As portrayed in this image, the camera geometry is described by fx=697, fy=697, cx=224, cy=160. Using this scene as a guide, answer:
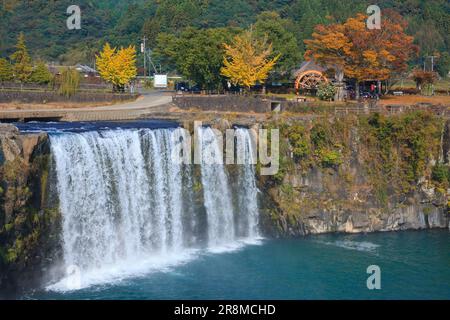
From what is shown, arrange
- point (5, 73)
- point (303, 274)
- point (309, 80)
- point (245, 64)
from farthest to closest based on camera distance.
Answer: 1. point (5, 73)
2. point (309, 80)
3. point (245, 64)
4. point (303, 274)

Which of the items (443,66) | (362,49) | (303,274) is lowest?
(303,274)

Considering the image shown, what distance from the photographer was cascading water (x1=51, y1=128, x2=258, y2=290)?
3794cm

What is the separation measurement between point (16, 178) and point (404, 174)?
2708cm

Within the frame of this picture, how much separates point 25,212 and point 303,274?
14.8m

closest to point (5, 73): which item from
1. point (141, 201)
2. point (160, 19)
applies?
point (141, 201)

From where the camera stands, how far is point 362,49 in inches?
2420

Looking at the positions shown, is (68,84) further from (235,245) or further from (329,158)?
(329,158)

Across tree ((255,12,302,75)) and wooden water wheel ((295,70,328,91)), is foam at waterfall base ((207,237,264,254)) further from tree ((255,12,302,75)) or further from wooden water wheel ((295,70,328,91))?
tree ((255,12,302,75))

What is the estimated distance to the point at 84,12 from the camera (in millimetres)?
141000

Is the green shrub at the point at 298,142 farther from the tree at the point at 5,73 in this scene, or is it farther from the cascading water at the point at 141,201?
the tree at the point at 5,73

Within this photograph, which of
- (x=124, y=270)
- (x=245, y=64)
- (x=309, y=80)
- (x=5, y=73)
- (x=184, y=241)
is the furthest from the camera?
(x=5, y=73)

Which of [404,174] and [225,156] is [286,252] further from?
[404,174]

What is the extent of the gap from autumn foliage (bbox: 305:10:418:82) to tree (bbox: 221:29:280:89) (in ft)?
16.7

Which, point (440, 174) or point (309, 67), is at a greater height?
point (309, 67)
